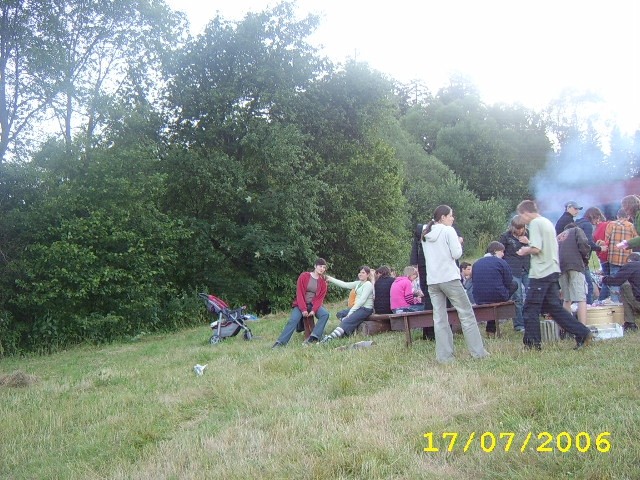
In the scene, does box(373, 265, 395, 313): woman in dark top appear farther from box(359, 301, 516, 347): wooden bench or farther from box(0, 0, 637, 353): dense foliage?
box(0, 0, 637, 353): dense foliage

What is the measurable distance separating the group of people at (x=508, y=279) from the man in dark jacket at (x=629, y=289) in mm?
13

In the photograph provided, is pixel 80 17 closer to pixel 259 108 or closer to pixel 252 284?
pixel 259 108

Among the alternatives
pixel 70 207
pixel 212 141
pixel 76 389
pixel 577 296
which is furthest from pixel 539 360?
pixel 212 141

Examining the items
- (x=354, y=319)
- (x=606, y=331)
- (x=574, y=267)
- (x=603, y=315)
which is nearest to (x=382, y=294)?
(x=354, y=319)

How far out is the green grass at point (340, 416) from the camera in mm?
4301

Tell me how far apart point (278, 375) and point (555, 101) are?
45164mm

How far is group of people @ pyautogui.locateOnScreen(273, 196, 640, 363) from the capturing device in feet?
24.3

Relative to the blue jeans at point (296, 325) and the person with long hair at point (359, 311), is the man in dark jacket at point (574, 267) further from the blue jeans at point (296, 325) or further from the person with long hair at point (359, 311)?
the blue jeans at point (296, 325)

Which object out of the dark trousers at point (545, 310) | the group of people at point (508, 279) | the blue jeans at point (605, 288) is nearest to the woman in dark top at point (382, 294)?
the group of people at point (508, 279)

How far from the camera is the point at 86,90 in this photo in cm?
2064

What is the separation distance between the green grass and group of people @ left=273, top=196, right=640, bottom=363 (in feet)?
1.44

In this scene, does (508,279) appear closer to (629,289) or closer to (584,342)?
(629,289)
